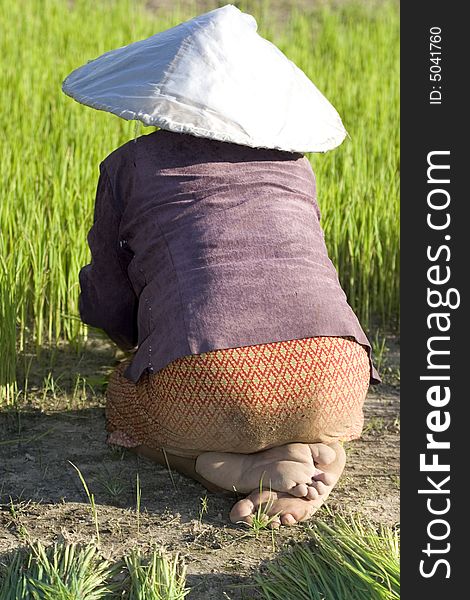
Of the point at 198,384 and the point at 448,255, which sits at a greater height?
the point at 448,255

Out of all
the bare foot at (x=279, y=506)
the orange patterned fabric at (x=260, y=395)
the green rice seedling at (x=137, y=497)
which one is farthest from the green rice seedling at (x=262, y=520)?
the green rice seedling at (x=137, y=497)

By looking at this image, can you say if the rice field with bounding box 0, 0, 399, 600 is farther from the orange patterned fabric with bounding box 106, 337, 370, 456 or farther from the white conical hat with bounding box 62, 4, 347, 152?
the white conical hat with bounding box 62, 4, 347, 152

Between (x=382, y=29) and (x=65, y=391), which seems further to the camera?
(x=382, y=29)

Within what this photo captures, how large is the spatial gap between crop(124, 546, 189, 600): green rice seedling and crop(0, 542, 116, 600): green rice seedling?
5 centimetres

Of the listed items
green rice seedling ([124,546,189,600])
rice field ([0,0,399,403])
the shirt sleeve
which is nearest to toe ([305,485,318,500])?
green rice seedling ([124,546,189,600])

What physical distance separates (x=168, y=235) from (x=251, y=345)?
311 millimetres

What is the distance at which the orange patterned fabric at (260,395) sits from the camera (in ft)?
7.59

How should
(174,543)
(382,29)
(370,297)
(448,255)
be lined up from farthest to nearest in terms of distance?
(382,29)
(370,297)
(448,255)
(174,543)

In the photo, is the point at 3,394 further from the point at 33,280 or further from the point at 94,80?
the point at 94,80

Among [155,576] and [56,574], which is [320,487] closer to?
[155,576]

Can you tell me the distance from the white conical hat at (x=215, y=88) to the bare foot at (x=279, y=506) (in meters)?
0.74

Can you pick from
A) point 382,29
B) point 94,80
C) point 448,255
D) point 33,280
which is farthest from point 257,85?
point 382,29

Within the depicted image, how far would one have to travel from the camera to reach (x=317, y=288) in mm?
2395

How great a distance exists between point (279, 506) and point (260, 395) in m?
0.24
